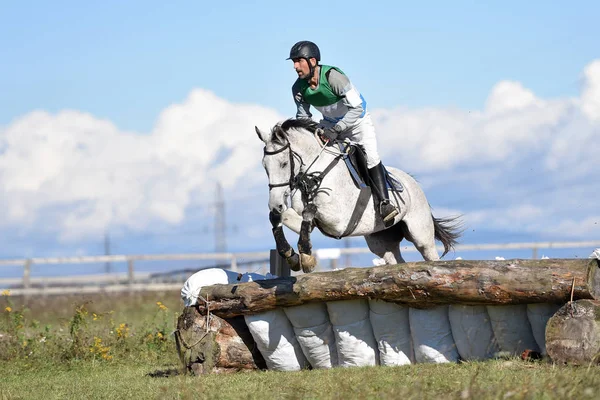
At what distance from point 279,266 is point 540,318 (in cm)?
275

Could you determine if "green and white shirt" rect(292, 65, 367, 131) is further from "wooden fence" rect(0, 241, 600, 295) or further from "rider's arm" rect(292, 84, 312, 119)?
"wooden fence" rect(0, 241, 600, 295)

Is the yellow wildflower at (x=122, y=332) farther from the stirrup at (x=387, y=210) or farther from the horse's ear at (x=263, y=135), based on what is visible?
the stirrup at (x=387, y=210)

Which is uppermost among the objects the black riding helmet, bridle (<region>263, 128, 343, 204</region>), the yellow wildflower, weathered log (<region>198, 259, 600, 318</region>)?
the black riding helmet

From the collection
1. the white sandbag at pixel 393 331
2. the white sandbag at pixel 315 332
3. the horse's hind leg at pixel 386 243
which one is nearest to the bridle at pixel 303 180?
the white sandbag at pixel 315 332

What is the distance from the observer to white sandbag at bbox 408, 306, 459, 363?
6.50 meters

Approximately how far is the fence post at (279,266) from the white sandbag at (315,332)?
0.90m

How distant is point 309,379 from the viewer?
6172 millimetres

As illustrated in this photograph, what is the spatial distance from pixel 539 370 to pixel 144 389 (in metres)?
2.84

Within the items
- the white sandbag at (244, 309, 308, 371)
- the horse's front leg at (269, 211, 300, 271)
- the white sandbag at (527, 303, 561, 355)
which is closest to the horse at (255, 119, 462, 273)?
the horse's front leg at (269, 211, 300, 271)

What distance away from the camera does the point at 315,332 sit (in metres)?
7.03

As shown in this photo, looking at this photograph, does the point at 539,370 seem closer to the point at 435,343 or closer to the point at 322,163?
the point at 435,343

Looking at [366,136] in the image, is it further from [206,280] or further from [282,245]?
[206,280]

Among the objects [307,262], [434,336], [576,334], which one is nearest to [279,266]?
[307,262]

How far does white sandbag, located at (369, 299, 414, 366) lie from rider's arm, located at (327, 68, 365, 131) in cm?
181
